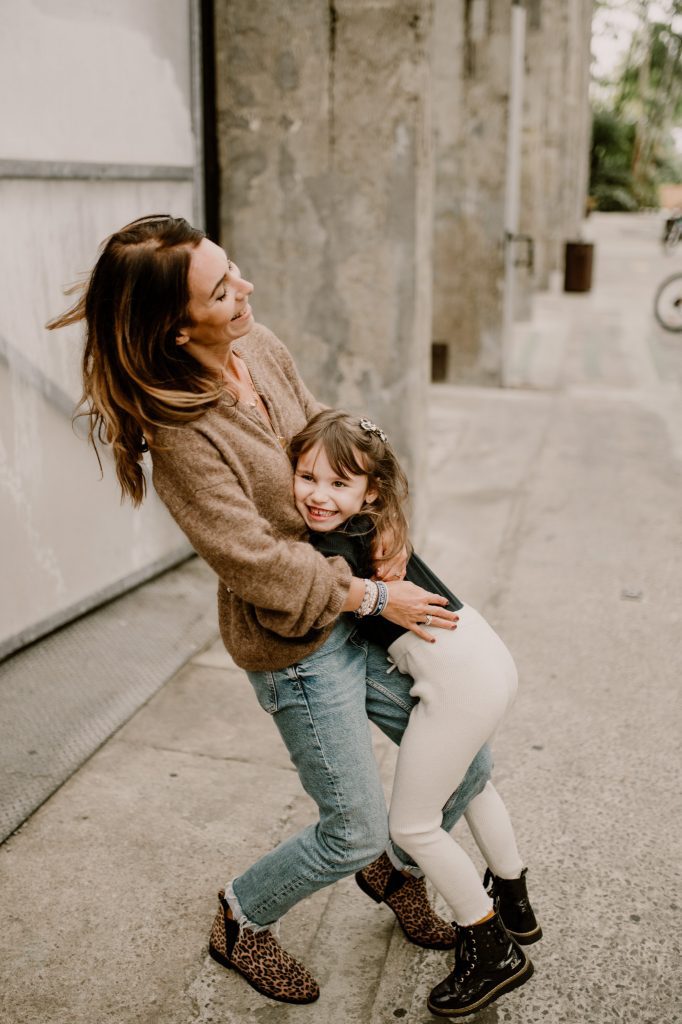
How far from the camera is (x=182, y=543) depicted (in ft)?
16.7

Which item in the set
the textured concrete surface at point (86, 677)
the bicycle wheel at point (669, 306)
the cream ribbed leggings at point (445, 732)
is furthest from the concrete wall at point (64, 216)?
the bicycle wheel at point (669, 306)

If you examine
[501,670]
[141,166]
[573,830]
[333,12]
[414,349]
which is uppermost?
[333,12]

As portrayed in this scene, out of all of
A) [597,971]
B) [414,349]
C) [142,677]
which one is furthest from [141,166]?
[597,971]

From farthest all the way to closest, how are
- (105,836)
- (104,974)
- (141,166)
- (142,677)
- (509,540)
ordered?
(509,540)
(141,166)
(142,677)
(105,836)
(104,974)

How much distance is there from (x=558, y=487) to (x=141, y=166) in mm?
3393

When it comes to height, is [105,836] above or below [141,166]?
below

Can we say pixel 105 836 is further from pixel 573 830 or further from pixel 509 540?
pixel 509 540

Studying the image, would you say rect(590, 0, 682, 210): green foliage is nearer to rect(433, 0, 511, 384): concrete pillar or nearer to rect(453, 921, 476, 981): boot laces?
rect(433, 0, 511, 384): concrete pillar

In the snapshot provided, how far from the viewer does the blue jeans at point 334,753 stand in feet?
7.25

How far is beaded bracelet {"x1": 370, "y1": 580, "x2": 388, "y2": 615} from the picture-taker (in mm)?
2184

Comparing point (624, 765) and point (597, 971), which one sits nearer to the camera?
point (597, 971)

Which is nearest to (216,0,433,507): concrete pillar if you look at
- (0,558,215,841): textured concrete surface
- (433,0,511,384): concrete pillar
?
(0,558,215,841): textured concrete surface

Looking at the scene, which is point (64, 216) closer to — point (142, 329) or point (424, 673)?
point (142, 329)

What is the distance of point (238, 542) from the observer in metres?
2.03
